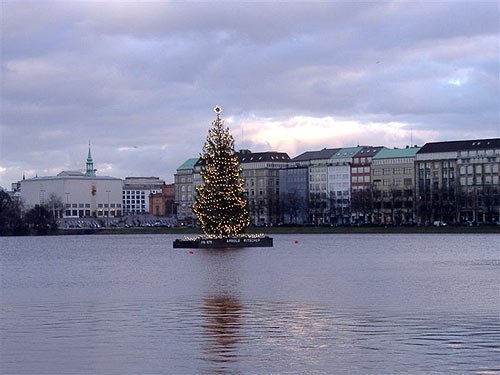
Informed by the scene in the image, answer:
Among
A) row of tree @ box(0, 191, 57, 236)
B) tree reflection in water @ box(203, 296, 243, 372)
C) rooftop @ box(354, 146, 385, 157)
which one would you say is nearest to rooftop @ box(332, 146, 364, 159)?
rooftop @ box(354, 146, 385, 157)

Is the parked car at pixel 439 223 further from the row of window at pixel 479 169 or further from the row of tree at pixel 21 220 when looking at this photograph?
the row of tree at pixel 21 220

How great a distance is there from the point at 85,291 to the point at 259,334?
14.8 m

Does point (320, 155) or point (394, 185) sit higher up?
point (320, 155)

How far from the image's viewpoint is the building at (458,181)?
145m

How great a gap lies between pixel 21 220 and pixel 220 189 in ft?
298

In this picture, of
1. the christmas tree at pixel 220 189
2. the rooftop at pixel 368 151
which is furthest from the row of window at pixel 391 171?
the christmas tree at pixel 220 189

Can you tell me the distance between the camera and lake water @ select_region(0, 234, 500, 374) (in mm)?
18719

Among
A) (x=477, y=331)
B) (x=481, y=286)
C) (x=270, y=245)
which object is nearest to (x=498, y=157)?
(x=270, y=245)

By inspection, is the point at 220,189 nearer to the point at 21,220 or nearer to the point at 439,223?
the point at 439,223

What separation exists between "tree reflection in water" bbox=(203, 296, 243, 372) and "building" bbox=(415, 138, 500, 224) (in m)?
116

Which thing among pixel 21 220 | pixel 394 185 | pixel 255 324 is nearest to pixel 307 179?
pixel 394 185

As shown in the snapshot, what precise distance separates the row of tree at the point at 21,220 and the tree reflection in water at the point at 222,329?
128517 millimetres

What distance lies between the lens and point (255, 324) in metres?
24.4

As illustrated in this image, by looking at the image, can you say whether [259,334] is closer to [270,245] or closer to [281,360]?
[281,360]
